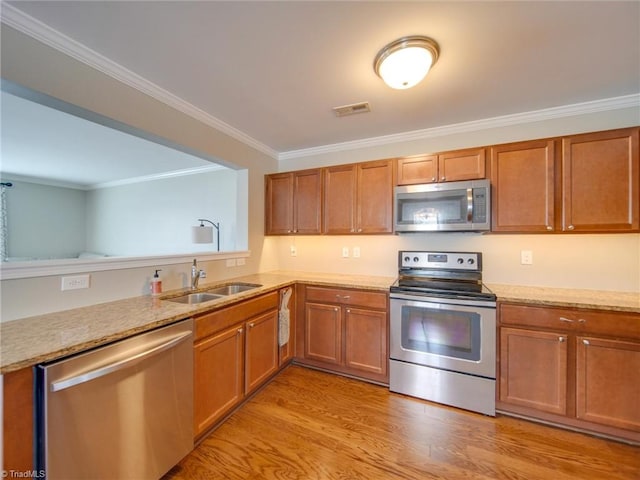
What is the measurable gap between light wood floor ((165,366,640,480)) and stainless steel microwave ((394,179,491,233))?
4.93ft

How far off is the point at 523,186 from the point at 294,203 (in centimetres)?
222

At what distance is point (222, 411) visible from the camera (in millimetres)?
1848

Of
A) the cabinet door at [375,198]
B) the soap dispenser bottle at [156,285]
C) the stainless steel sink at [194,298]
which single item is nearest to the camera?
the soap dispenser bottle at [156,285]

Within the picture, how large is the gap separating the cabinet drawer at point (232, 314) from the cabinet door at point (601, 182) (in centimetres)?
251

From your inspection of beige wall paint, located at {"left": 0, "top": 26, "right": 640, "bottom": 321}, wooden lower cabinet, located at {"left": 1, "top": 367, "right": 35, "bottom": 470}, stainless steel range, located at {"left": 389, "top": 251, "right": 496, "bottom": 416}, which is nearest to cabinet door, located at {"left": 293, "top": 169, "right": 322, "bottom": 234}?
beige wall paint, located at {"left": 0, "top": 26, "right": 640, "bottom": 321}

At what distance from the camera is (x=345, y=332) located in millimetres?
2541

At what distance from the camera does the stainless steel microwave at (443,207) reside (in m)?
2.24

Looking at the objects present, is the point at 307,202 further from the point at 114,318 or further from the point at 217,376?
the point at 114,318

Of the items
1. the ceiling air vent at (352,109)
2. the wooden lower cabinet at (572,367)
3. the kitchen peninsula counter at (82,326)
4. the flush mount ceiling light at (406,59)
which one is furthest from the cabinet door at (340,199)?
the wooden lower cabinet at (572,367)

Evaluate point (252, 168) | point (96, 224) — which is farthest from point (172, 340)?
point (96, 224)

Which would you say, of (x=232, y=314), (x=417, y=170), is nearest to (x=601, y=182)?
(x=417, y=170)

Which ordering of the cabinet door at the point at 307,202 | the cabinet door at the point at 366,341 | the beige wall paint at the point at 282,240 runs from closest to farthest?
the beige wall paint at the point at 282,240, the cabinet door at the point at 366,341, the cabinet door at the point at 307,202

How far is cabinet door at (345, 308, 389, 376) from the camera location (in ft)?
7.82

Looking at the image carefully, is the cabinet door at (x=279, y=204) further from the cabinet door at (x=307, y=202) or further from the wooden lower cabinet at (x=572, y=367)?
the wooden lower cabinet at (x=572, y=367)
